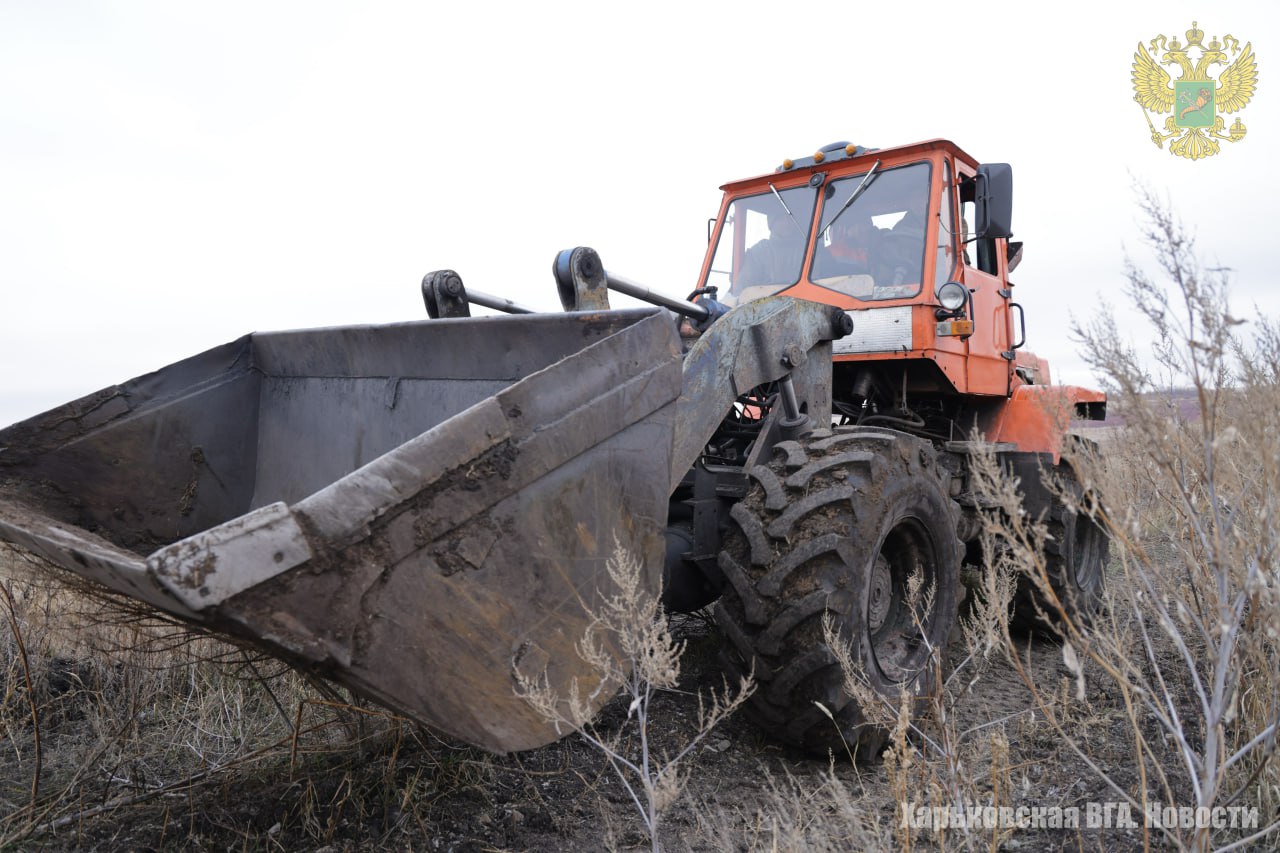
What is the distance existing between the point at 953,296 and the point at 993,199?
527 millimetres

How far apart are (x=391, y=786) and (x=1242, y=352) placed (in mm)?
2853

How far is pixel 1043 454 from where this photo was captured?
5332 mm

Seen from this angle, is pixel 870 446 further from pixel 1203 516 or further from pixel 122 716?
pixel 122 716

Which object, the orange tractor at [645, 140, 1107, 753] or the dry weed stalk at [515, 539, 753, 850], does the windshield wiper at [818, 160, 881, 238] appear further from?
the dry weed stalk at [515, 539, 753, 850]

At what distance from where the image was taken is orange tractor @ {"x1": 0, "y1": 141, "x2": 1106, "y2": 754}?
1992 millimetres

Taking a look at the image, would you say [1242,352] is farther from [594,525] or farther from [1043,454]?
[1043,454]

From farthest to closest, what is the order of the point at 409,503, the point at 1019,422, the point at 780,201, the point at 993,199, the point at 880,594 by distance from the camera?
the point at 1019,422
the point at 780,201
the point at 993,199
the point at 880,594
the point at 409,503

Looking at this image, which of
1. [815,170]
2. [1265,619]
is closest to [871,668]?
[1265,619]

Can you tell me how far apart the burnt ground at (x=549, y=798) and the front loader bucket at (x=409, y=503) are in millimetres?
760

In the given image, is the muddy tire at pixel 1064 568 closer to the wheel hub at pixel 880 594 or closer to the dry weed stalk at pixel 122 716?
the wheel hub at pixel 880 594

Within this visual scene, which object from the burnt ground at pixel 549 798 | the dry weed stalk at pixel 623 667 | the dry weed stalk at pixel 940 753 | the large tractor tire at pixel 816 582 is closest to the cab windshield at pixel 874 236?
the large tractor tire at pixel 816 582

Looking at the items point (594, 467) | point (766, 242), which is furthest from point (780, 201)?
point (594, 467)

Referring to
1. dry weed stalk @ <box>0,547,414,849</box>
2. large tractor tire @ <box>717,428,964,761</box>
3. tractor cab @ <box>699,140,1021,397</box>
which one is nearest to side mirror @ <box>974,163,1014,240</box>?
tractor cab @ <box>699,140,1021,397</box>

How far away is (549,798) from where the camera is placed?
3059mm
